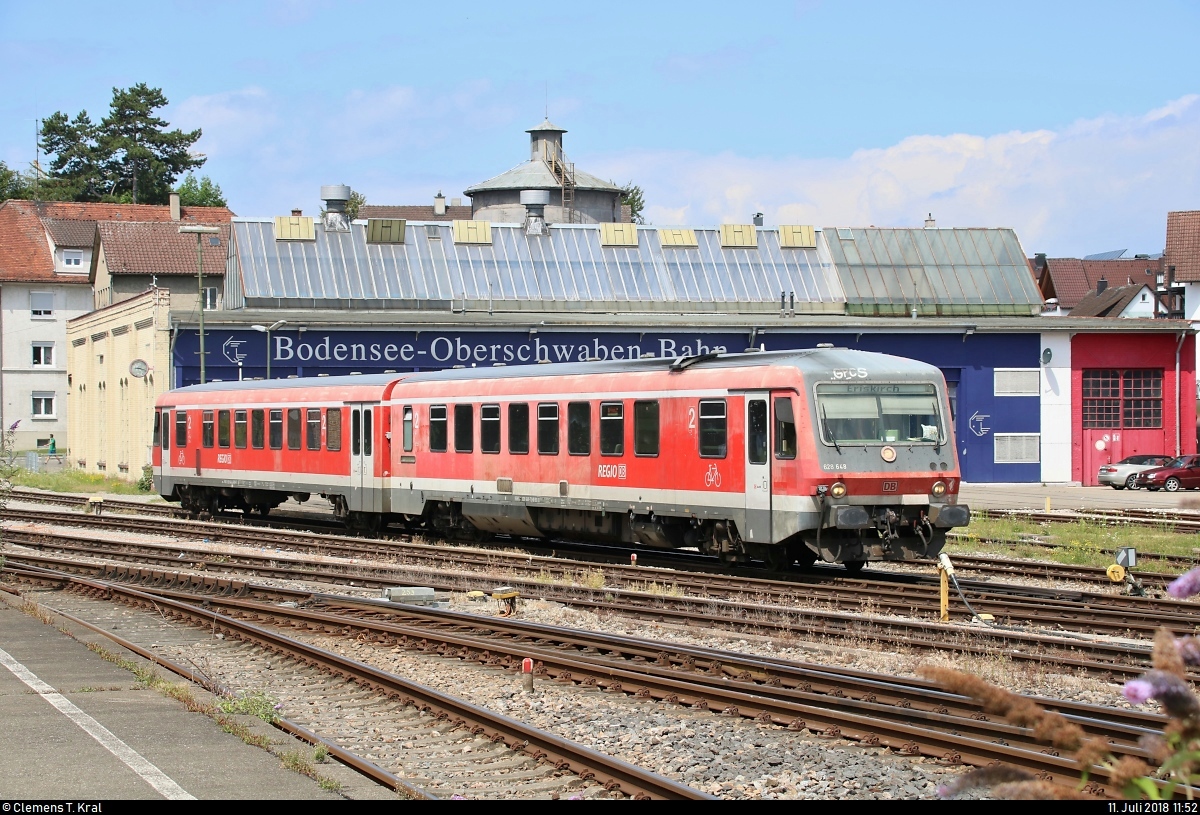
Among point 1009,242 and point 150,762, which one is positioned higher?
point 1009,242

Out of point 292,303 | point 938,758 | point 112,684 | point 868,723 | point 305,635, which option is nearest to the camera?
point 938,758

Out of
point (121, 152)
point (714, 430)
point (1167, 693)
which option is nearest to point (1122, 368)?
point (714, 430)

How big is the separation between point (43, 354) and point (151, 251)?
815 cm

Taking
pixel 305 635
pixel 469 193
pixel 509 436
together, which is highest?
pixel 469 193

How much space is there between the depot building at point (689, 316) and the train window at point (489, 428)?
19498mm

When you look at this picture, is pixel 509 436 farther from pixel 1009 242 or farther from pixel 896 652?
pixel 1009 242

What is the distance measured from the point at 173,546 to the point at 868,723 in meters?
18.4

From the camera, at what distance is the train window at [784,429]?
17016 millimetres

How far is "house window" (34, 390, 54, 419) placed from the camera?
69875 mm

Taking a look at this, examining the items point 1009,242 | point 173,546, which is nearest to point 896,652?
point 173,546

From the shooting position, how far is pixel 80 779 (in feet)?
24.8

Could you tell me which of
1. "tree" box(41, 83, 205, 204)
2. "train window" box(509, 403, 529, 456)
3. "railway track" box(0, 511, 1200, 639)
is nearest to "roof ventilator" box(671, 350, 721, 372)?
"railway track" box(0, 511, 1200, 639)

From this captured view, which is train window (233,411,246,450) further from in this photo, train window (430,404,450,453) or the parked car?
the parked car

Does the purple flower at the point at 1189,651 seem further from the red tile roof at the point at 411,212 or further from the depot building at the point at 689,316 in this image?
the red tile roof at the point at 411,212
